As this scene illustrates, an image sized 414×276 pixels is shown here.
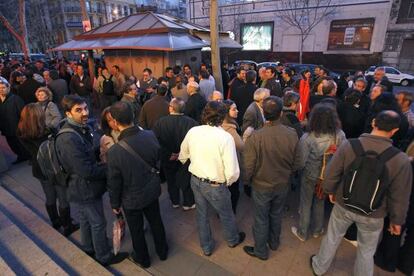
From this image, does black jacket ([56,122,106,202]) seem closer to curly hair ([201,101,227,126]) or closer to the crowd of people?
the crowd of people

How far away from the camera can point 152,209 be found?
2.93 meters

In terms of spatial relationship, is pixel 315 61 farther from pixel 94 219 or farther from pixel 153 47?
pixel 94 219

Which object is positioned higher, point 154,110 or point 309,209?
point 154,110

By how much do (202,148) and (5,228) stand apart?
308 centimetres

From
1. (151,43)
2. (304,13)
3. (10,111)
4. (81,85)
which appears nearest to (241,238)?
(10,111)

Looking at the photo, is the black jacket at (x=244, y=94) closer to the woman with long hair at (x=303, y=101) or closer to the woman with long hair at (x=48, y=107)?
the woman with long hair at (x=303, y=101)

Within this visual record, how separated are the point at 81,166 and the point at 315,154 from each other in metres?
2.65

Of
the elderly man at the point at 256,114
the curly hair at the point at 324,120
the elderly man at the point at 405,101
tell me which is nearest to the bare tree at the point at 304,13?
the elderly man at the point at 405,101

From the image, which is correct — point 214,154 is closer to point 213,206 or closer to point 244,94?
point 213,206

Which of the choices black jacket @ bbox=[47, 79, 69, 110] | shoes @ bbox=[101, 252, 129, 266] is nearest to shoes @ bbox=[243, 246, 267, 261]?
shoes @ bbox=[101, 252, 129, 266]

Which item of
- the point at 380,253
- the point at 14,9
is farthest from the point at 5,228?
the point at 14,9

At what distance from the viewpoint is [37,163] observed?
3.46 metres

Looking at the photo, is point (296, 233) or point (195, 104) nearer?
point (296, 233)

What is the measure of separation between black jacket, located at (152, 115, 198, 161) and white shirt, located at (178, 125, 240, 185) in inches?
33.2
